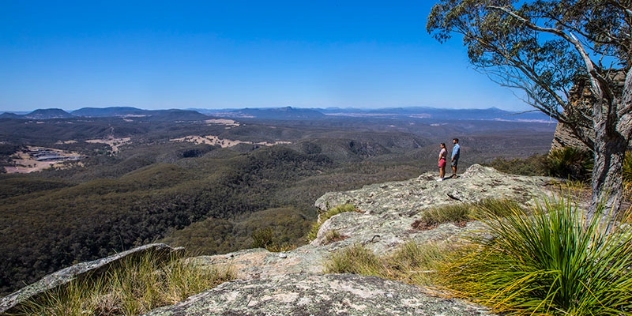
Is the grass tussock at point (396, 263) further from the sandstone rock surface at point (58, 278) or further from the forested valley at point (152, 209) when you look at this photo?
the forested valley at point (152, 209)

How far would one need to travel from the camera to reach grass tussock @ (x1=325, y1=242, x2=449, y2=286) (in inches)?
156

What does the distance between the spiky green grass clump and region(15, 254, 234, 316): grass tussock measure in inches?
113

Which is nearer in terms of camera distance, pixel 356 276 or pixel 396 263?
pixel 356 276

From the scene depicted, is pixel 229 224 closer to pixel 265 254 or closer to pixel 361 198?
pixel 361 198

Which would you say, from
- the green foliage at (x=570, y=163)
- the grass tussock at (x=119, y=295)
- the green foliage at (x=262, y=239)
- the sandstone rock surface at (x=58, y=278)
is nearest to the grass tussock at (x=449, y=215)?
the grass tussock at (x=119, y=295)

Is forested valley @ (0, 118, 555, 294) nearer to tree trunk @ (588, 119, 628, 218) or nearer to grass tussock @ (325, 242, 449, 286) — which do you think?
grass tussock @ (325, 242, 449, 286)

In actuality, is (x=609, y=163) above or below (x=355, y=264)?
above

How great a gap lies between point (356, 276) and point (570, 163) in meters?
13.9

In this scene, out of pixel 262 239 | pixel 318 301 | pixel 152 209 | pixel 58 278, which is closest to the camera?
pixel 318 301

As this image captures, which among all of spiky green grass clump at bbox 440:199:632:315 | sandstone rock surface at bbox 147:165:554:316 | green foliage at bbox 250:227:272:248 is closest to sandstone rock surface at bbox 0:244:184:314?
sandstone rock surface at bbox 147:165:554:316

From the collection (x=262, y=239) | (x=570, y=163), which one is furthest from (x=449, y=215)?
(x=570, y=163)

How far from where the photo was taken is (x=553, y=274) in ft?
8.74

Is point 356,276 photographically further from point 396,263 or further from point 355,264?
point 396,263

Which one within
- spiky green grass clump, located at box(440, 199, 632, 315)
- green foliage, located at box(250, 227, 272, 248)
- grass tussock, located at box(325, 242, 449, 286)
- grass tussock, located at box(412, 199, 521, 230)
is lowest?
green foliage, located at box(250, 227, 272, 248)
